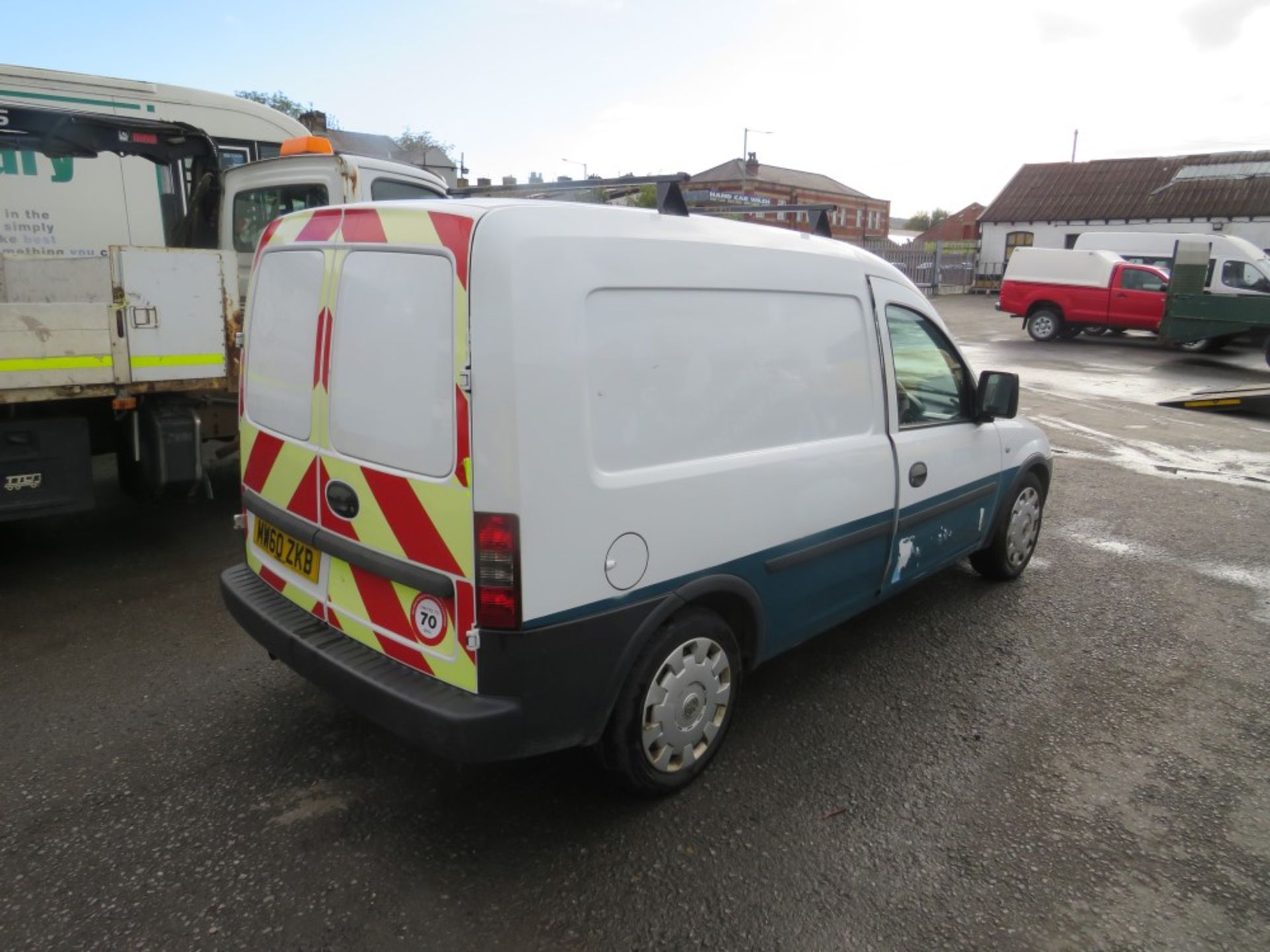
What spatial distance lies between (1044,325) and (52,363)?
20.2 meters

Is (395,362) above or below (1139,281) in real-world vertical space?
below

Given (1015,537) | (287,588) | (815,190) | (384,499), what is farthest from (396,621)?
(815,190)

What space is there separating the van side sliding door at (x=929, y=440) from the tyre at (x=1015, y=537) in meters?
0.42

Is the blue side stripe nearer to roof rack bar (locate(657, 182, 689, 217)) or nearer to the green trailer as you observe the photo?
roof rack bar (locate(657, 182, 689, 217))

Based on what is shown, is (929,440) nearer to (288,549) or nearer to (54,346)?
(288,549)

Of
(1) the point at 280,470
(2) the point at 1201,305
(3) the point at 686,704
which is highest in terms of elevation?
(2) the point at 1201,305

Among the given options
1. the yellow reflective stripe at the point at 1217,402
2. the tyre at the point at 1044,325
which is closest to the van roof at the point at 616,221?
the yellow reflective stripe at the point at 1217,402

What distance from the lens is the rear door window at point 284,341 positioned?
2.89 m

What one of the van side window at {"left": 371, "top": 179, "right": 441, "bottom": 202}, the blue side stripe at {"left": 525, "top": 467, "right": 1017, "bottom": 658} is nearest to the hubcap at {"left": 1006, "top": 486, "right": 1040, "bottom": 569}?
the blue side stripe at {"left": 525, "top": 467, "right": 1017, "bottom": 658}

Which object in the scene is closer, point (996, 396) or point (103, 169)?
point (996, 396)

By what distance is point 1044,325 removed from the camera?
1983 cm

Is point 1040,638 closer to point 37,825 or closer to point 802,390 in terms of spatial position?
point 802,390

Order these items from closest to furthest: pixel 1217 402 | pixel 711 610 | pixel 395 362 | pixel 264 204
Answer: pixel 395 362
pixel 711 610
pixel 264 204
pixel 1217 402

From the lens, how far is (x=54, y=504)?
15.0 feet
